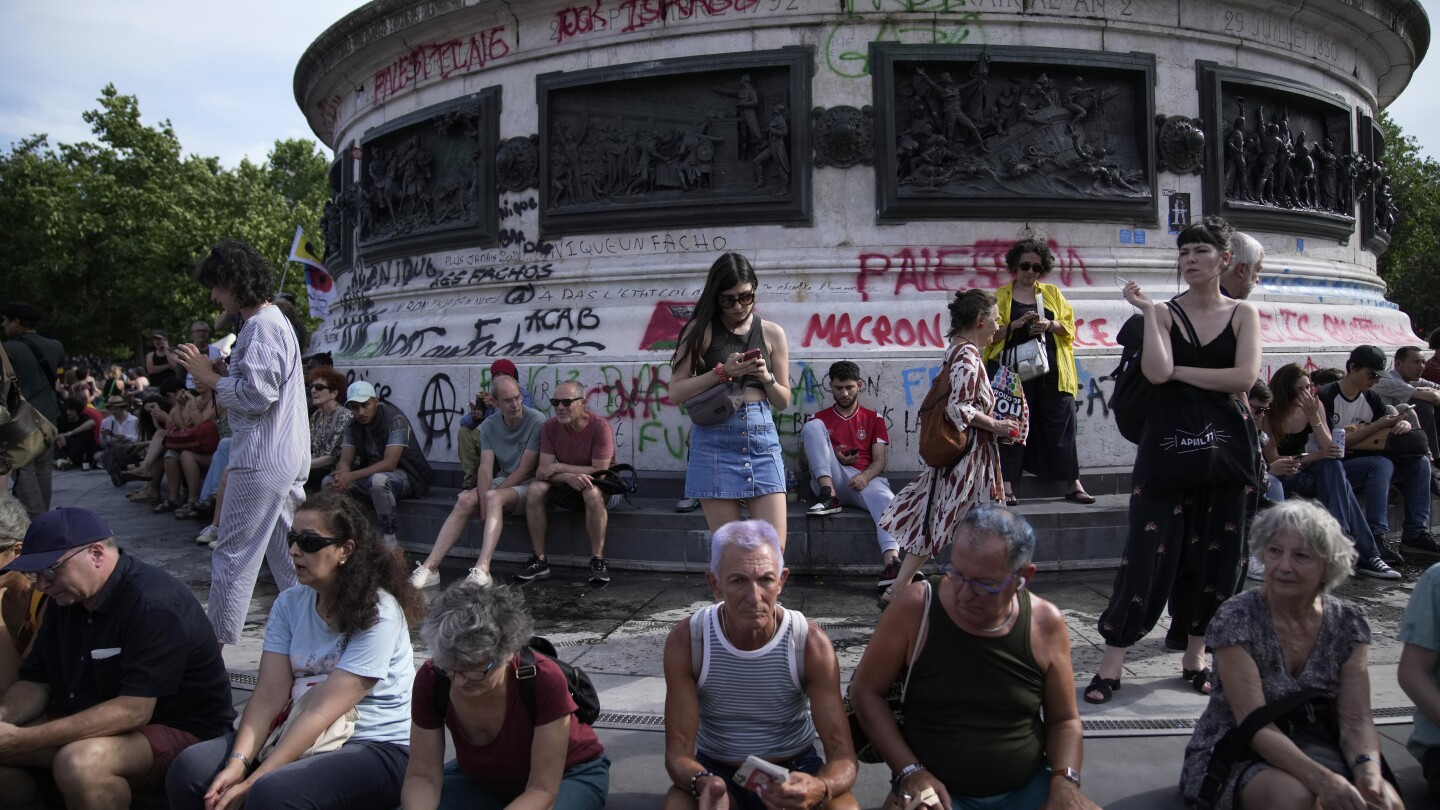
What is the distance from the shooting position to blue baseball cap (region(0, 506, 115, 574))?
11.3ft

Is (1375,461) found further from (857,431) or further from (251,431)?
(251,431)

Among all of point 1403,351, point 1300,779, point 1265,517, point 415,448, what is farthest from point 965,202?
point 1300,779

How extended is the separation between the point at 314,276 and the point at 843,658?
1170 cm

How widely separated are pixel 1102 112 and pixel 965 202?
147 centimetres

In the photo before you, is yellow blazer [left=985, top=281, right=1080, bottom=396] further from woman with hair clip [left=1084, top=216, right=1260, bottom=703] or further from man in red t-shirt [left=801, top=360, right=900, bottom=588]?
woman with hair clip [left=1084, top=216, right=1260, bottom=703]

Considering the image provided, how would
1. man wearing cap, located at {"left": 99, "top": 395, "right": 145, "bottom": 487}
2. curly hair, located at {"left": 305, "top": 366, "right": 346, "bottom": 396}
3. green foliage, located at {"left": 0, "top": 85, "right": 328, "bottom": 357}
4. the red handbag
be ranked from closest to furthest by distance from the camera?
curly hair, located at {"left": 305, "top": 366, "right": 346, "bottom": 396} < the red handbag < man wearing cap, located at {"left": 99, "top": 395, "right": 145, "bottom": 487} < green foliage, located at {"left": 0, "top": 85, "right": 328, "bottom": 357}

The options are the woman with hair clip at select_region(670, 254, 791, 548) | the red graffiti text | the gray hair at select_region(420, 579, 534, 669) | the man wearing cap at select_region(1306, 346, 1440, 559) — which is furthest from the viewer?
the red graffiti text

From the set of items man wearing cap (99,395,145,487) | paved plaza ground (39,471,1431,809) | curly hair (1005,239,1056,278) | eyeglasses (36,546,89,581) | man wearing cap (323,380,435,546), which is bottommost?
paved plaza ground (39,471,1431,809)

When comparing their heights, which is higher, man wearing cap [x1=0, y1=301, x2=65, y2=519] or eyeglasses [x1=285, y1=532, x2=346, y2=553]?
man wearing cap [x1=0, y1=301, x2=65, y2=519]

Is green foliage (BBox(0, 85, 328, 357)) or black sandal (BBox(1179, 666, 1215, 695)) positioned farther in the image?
green foliage (BBox(0, 85, 328, 357))

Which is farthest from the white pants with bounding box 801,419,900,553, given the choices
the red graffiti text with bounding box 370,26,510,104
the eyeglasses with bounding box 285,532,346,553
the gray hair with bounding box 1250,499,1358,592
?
the red graffiti text with bounding box 370,26,510,104

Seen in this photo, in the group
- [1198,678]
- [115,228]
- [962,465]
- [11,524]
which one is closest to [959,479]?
[962,465]

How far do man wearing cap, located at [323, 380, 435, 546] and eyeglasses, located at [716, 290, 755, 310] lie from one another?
375 cm

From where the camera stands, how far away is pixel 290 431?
525 centimetres
